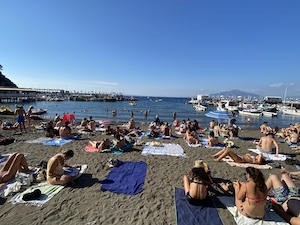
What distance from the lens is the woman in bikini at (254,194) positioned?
3.31m

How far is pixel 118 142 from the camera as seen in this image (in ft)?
26.2

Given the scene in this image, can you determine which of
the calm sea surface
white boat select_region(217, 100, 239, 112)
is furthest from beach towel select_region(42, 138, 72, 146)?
white boat select_region(217, 100, 239, 112)

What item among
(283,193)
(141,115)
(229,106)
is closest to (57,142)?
(283,193)

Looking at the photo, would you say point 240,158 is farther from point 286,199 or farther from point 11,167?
point 11,167

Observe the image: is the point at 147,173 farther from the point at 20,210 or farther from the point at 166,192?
the point at 20,210

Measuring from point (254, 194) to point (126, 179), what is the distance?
10.6ft

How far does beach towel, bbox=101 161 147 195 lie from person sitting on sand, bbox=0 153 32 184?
2436mm

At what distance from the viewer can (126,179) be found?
16.9 ft

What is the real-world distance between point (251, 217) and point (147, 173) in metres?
3.02


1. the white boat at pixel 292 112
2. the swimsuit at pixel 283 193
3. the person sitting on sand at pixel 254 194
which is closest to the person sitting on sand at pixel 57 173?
the person sitting on sand at pixel 254 194

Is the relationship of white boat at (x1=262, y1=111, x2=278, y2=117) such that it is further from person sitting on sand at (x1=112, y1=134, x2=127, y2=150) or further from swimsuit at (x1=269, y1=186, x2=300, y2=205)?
swimsuit at (x1=269, y1=186, x2=300, y2=205)

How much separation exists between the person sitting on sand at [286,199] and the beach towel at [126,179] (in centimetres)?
310

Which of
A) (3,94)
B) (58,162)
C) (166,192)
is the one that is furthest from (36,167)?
(3,94)

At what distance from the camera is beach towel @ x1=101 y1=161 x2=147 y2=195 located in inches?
181
